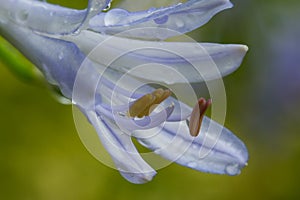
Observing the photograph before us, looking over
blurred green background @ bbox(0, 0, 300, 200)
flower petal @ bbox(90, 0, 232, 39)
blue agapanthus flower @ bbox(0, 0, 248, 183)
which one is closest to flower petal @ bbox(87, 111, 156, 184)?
blue agapanthus flower @ bbox(0, 0, 248, 183)

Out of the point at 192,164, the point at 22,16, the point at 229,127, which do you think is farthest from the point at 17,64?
the point at 229,127

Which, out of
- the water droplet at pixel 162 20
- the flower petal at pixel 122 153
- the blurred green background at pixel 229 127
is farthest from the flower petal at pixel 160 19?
the blurred green background at pixel 229 127

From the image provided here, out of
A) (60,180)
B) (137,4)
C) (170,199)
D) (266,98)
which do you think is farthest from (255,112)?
(137,4)

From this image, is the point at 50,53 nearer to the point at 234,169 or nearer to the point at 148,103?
the point at 148,103

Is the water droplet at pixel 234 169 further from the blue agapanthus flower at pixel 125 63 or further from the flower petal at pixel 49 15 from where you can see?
the flower petal at pixel 49 15

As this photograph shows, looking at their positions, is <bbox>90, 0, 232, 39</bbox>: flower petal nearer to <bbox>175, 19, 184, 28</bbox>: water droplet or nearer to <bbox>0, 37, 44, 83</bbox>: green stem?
<bbox>175, 19, 184, 28</bbox>: water droplet

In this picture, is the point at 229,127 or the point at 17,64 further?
the point at 229,127

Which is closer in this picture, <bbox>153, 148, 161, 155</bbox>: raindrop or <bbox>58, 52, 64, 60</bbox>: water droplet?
<bbox>58, 52, 64, 60</bbox>: water droplet
